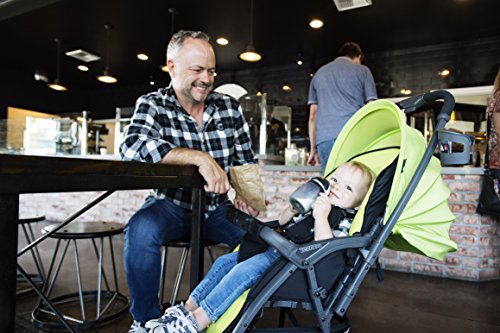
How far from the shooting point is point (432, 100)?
1.25m

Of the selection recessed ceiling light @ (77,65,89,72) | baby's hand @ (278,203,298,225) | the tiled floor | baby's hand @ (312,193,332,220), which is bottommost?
the tiled floor

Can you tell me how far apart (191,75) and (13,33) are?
6.42 metres

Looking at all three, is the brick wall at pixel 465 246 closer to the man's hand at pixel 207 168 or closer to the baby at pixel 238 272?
the baby at pixel 238 272

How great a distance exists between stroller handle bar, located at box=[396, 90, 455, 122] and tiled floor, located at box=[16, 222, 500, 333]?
1.23 meters

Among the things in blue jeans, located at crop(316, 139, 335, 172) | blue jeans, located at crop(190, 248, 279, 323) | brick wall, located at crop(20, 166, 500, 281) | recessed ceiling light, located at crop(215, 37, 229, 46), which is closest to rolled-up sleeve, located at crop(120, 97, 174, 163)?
blue jeans, located at crop(190, 248, 279, 323)

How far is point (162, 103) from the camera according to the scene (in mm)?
1614

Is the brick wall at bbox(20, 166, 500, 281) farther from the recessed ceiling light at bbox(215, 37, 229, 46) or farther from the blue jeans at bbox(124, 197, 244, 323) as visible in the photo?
the recessed ceiling light at bbox(215, 37, 229, 46)

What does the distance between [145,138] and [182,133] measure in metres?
0.24

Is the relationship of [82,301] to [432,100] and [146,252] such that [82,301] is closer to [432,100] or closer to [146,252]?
[146,252]

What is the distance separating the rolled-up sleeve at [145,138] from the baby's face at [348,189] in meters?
0.64

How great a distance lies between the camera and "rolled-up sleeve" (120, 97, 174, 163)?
1375mm

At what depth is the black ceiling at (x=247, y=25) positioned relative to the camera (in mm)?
4758

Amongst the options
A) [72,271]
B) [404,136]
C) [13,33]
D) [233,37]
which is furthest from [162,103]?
[13,33]

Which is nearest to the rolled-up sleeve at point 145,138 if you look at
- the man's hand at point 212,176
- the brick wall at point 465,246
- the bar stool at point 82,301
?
the man's hand at point 212,176
